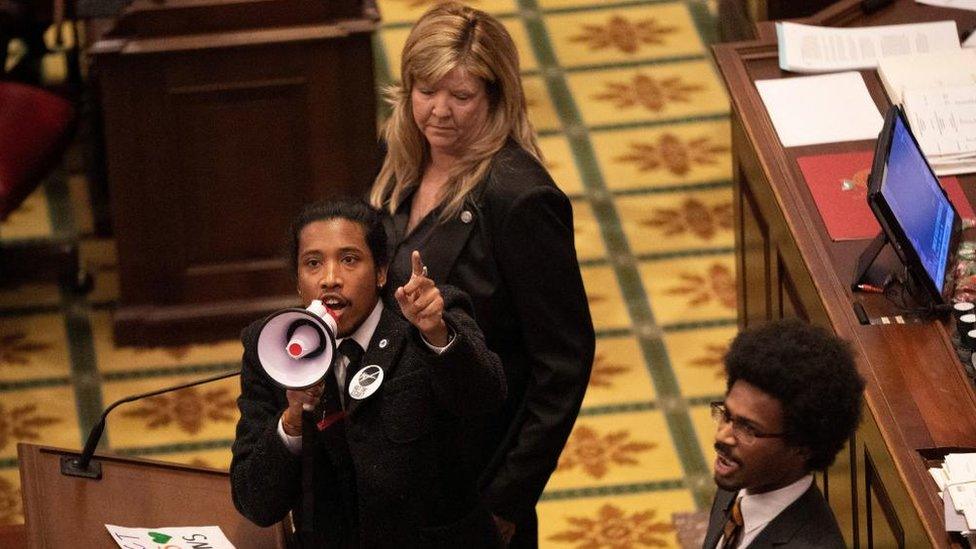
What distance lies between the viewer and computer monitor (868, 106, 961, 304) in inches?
169

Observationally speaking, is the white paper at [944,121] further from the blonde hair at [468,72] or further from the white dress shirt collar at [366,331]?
the white dress shirt collar at [366,331]

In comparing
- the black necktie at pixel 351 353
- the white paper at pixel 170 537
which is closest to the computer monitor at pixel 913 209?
the black necktie at pixel 351 353

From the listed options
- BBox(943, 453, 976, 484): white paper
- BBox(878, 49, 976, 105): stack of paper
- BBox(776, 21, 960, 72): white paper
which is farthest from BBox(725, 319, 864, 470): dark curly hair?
BBox(776, 21, 960, 72): white paper

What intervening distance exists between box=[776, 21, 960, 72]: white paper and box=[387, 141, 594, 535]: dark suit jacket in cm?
176

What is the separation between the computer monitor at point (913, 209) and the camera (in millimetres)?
4293

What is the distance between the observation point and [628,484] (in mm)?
5914

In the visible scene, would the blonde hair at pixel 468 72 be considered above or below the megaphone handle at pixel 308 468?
above

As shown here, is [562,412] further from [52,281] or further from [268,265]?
[52,281]

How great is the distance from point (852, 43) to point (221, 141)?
91.3 inches

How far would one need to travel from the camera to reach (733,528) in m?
3.27

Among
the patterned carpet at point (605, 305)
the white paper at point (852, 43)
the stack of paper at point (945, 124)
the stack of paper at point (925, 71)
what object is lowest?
the patterned carpet at point (605, 305)

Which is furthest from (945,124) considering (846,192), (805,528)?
(805,528)

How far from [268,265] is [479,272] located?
2957 millimetres

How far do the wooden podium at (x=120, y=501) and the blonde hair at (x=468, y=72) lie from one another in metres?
0.75
